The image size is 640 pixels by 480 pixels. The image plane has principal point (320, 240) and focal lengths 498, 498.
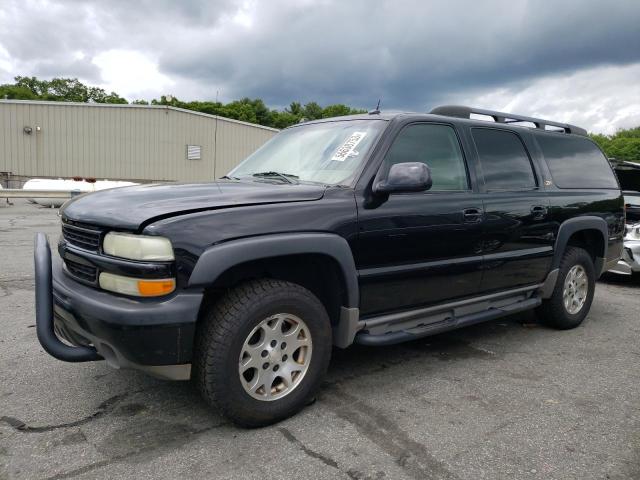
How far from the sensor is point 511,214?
3.88 m

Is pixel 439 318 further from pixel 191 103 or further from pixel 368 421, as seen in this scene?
pixel 191 103

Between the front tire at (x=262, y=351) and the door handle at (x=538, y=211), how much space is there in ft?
7.34

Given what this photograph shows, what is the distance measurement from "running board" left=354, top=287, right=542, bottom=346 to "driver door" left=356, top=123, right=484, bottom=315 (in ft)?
0.23

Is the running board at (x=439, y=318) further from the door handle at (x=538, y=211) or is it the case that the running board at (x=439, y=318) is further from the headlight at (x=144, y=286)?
the headlight at (x=144, y=286)

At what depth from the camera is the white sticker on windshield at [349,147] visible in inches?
129

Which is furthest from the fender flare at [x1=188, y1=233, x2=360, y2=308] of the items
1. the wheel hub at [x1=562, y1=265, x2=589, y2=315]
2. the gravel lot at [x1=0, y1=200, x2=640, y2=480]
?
the wheel hub at [x1=562, y1=265, x2=589, y2=315]

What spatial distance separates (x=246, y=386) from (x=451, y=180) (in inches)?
80.7

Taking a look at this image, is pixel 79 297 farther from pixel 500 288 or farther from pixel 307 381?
pixel 500 288

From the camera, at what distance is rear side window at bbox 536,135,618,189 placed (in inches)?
179

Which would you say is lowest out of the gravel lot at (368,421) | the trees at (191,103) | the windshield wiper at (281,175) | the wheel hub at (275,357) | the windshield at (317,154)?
the gravel lot at (368,421)

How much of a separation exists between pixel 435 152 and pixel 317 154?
0.86 m

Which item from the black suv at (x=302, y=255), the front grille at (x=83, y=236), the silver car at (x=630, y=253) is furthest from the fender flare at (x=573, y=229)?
the front grille at (x=83, y=236)

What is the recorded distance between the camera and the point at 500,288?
3965 millimetres

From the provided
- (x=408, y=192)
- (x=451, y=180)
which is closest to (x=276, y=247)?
(x=408, y=192)
